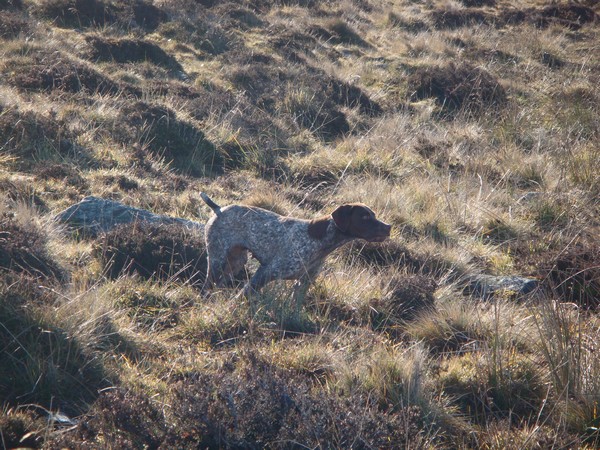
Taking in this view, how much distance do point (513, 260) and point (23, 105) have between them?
7.04 m

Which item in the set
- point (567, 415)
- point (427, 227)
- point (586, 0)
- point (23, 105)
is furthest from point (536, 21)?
point (567, 415)

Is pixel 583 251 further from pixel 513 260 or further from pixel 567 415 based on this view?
pixel 567 415

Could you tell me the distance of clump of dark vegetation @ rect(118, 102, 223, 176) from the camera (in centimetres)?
968

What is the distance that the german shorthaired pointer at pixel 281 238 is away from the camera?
5.54 m

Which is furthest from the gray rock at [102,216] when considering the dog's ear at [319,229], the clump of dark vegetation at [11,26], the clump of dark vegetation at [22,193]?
the clump of dark vegetation at [11,26]

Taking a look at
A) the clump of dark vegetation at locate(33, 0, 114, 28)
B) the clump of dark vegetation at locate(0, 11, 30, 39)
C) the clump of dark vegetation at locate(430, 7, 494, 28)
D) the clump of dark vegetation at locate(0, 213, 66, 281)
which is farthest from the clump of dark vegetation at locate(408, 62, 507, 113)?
the clump of dark vegetation at locate(0, 213, 66, 281)

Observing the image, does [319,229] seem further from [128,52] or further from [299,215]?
[128,52]

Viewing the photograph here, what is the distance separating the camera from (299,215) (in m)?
7.83

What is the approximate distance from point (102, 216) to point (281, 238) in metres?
2.27

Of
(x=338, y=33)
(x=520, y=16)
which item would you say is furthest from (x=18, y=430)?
(x=520, y=16)

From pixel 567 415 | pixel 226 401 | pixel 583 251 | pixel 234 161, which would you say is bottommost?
pixel 234 161

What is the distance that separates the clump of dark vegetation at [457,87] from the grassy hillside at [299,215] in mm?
58

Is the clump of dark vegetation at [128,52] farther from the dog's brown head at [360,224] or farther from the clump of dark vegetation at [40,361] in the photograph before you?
the clump of dark vegetation at [40,361]

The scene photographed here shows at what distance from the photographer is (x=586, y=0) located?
2155cm
